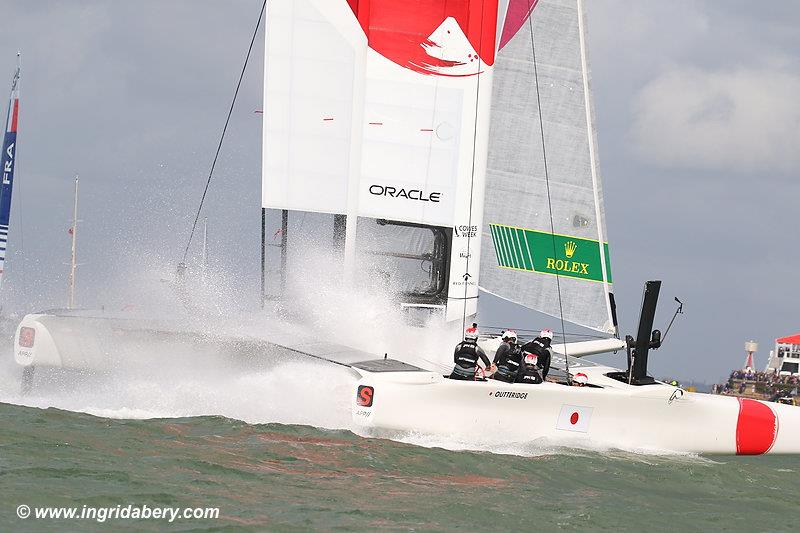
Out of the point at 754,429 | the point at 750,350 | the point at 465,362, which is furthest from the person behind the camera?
the point at 750,350

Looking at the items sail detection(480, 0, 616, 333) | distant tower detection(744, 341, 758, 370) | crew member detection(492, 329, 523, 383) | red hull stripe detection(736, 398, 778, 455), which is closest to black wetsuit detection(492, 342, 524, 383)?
crew member detection(492, 329, 523, 383)

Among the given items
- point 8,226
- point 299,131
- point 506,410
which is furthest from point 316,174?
point 8,226

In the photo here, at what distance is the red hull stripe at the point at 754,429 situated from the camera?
1165 cm

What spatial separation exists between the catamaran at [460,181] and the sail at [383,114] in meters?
0.02

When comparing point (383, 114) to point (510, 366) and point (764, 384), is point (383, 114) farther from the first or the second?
point (764, 384)

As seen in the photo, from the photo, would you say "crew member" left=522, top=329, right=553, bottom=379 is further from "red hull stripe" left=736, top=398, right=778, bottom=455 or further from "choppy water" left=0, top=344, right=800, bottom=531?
"red hull stripe" left=736, top=398, right=778, bottom=455

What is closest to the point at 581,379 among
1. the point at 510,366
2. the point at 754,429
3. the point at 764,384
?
the point at 510,366

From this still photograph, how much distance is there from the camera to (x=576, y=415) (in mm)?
10531

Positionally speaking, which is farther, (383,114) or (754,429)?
(383,114)

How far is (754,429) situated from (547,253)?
13.1 feet

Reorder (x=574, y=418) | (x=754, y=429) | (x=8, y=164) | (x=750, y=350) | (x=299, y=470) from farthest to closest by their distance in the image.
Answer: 1. (x=750, y=350)
2. (x=8, y=164)
3. (x=754, y=429)
4. (x=574, y=418)
5. (x=299, y=470)

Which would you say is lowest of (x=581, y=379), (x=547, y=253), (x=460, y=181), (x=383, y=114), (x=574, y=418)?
(x=574, y=418)

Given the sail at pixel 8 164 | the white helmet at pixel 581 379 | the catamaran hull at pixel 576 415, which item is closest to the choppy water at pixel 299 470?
the catamaran hull at pixel 576 415

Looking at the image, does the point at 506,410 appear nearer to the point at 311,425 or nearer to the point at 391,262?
the point at 311,425
